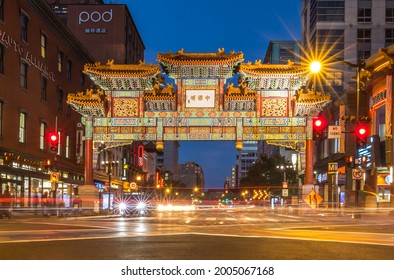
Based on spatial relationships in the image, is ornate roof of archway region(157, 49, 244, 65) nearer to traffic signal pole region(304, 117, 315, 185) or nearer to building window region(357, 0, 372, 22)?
traffic signal pole region(304, 117, 315, 185)

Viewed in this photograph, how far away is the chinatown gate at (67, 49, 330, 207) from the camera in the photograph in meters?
41.4

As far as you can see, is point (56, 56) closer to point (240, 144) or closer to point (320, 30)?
point (240, 144)

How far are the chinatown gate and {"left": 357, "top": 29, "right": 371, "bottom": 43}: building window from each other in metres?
42.5

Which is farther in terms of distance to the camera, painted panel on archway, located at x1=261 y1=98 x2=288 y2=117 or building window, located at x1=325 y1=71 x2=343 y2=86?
building window, located at x1=325 y1=71 x2=343 y2=86

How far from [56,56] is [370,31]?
48910mm

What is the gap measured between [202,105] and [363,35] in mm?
47153

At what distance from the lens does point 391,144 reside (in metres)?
40.3

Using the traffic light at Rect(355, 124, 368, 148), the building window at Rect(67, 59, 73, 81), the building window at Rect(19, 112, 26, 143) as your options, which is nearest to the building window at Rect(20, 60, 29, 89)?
the building window at Rect(19, 112, 26, 143)

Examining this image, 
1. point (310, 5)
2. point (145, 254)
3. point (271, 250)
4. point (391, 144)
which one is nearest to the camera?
point (145, 254)

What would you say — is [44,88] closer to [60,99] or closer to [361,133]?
[60,99]

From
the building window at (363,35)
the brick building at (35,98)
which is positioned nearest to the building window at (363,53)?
the building window at (363,35)

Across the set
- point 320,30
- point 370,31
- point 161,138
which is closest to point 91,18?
point 320,30

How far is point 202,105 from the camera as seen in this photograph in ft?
137

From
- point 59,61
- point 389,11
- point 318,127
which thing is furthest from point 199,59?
point 389,11
